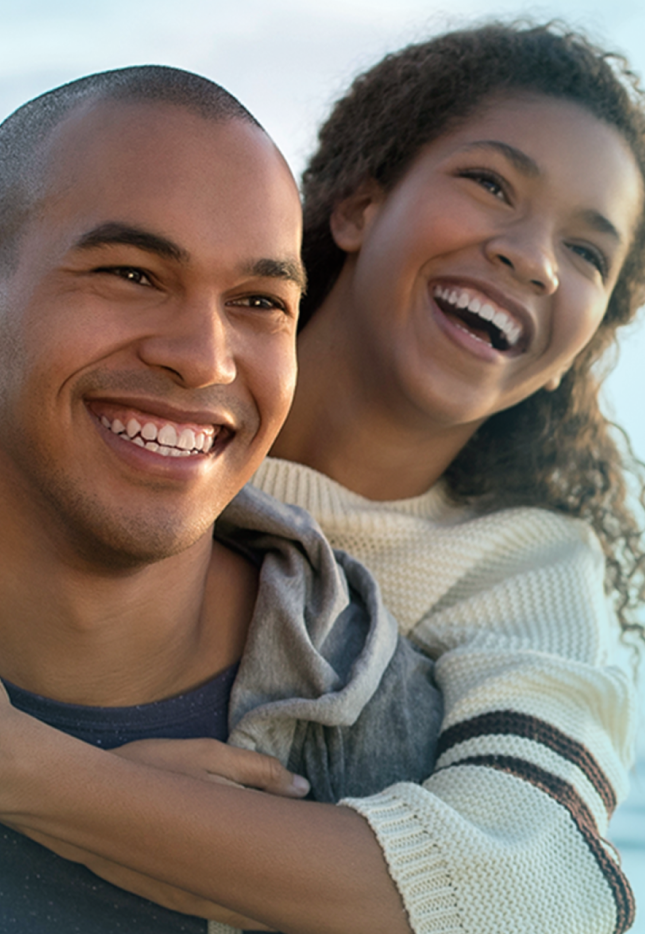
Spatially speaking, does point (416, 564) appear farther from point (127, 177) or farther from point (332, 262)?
point (127, 177)

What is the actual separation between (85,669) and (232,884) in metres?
0.32

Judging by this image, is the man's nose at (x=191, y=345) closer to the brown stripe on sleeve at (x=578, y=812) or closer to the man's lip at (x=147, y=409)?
the man's lip at (x=147, y=409)

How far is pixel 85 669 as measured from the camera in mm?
1397

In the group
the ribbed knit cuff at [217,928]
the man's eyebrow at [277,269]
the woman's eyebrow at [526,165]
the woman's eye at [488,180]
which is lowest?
the ribbed knit cuff at [217,928]

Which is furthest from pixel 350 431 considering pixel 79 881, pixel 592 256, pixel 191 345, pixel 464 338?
pixel 79 881

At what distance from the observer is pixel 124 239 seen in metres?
1.23

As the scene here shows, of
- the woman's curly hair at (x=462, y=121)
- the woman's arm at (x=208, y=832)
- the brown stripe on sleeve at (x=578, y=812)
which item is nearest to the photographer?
the woman's arm at (x=208, y=832)

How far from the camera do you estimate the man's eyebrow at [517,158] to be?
198cm

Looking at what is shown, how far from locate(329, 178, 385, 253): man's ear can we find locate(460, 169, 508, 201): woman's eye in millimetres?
209

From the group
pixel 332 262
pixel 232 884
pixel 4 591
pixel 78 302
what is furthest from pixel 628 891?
pixel 332 262

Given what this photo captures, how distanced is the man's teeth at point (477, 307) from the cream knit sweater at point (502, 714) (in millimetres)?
369

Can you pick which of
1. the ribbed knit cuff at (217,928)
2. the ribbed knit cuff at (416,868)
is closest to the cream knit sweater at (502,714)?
the ribbed knit cuff at (416,868)

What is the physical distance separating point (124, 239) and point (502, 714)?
861mm

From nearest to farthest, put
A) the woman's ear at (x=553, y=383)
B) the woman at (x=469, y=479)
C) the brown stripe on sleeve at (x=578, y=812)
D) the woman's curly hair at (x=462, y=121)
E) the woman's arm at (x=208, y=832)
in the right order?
1. the woman's arm at (x=208, y=832)
2. the woman at (x=469, y=479)
3. the brown stripe on sleeve at (x=578, y=812)
4. the woman's curly hair at (x=462, y=121)
5. the woman's ear at (x=553, y=383)
